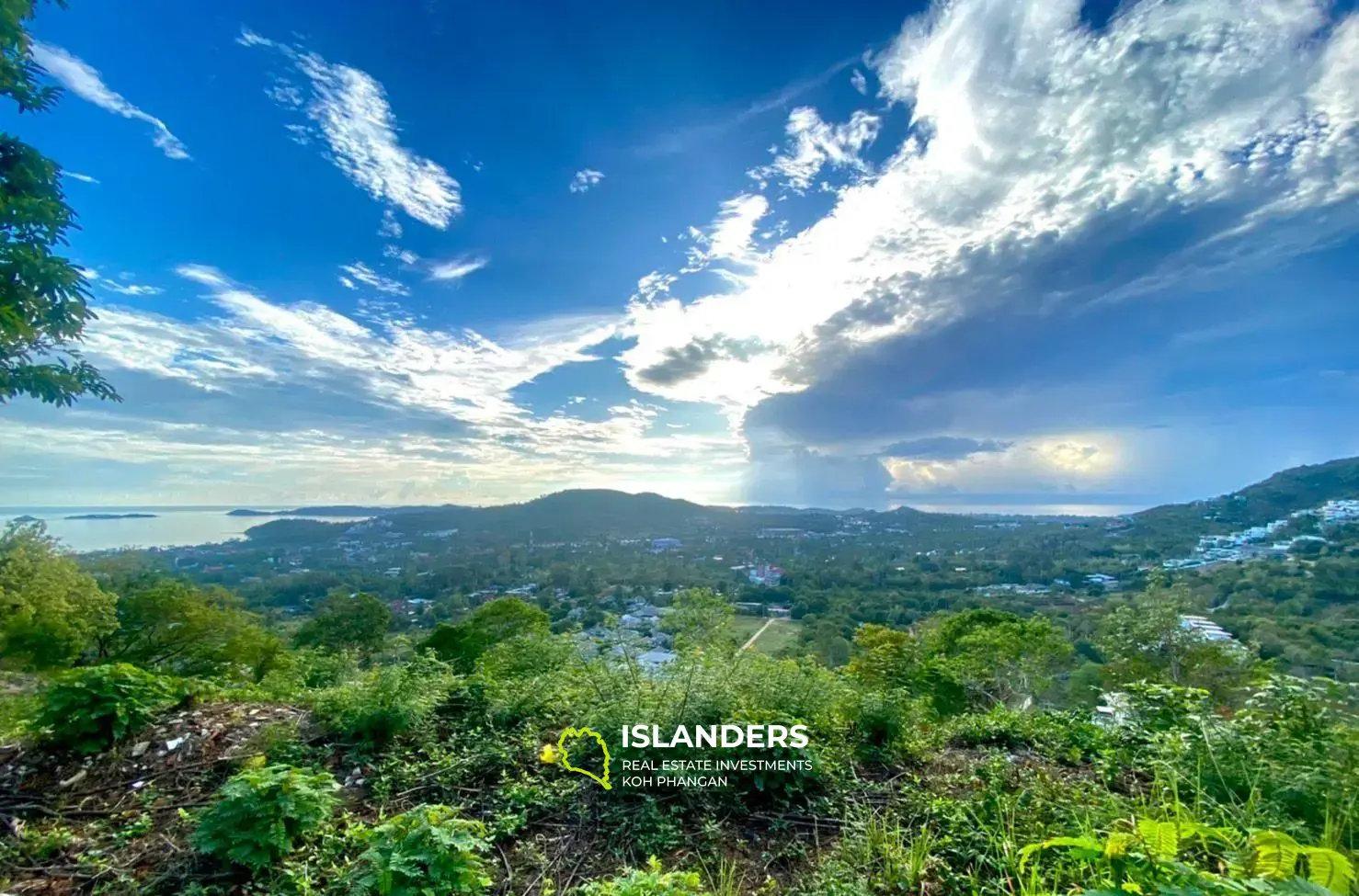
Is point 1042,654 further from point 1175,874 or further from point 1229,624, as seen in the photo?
point 1175,874

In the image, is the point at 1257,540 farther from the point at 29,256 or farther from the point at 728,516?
the point at 29,256

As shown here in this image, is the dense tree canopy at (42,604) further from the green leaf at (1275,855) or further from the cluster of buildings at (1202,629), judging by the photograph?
the cluster of buildings at (1202,629)

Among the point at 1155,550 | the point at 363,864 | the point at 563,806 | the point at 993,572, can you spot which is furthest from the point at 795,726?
the point at 1155,550

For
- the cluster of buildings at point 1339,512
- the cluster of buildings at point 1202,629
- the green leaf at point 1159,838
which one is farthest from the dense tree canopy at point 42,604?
the cluster of buildings at point 1339,512

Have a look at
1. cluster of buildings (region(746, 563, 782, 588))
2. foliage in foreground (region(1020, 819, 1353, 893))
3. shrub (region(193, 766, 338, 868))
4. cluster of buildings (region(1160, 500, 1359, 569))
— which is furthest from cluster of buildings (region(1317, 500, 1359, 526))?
shrub (region(193, 766, 338, 868))

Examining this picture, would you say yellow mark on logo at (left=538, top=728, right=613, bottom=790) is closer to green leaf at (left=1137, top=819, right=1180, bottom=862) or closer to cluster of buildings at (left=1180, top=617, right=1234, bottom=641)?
green leaf at (left=1137, top=819, right=1180, bottom=862)

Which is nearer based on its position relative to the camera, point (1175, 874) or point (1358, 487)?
point (1175, 874)
